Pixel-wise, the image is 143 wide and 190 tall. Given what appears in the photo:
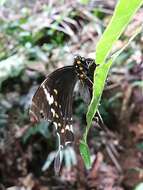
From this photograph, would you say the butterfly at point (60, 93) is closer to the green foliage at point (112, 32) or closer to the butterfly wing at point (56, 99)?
the butterfly wing at point (56, 99)

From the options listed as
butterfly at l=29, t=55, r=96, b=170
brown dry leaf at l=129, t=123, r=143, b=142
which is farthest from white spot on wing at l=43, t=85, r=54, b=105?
brown dry leaf at l=129, t=123, r=143, b=142

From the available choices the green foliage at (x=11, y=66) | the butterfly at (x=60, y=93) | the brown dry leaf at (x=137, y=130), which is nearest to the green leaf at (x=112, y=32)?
the butterfly at (x=60, y=93)

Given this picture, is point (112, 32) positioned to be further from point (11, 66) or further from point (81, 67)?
point (11, 66)

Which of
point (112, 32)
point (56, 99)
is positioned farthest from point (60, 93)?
point (112, 32)

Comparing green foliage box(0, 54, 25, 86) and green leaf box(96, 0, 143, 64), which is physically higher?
green foliage box(0, 54, 25, 86)

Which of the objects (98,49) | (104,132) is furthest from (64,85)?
(104,132)

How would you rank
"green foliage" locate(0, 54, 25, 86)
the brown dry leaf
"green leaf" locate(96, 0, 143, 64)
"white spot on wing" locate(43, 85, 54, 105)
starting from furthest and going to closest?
the brown dry leaf → "green foliage" locate(0, 54, 25, 86) → "white spot on wing" locate(43, 85, 54, 105) → "green leaf" locate(96, 0, 143, 64)

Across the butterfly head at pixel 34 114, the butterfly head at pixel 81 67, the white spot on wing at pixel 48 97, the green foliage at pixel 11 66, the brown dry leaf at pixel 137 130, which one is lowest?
the brown dry leaf at pixel 137 130

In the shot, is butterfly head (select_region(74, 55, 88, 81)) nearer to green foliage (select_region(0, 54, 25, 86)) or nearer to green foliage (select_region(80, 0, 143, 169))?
green foliage (select_region(80, 0, 143, 169))
